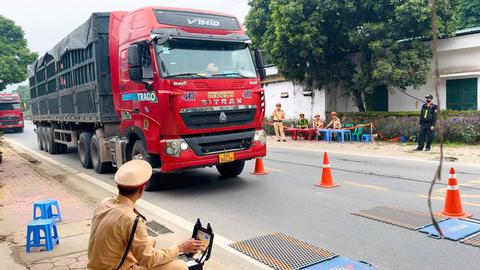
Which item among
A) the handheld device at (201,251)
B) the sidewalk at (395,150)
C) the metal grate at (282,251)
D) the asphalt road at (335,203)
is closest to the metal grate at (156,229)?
the asphalt road at (335,203)

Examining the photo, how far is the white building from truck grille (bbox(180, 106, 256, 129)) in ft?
28.5

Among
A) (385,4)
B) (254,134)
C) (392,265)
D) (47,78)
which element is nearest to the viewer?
(392,265)

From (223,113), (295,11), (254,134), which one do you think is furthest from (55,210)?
(295,11)

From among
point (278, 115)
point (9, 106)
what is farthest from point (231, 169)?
point (9, 106)

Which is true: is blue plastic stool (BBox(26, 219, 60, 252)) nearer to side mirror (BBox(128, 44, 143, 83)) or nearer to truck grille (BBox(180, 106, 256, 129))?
truck grille (BBox(180, 106, 256, 129))

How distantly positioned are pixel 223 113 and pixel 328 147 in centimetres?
857

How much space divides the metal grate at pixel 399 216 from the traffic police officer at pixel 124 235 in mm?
3769

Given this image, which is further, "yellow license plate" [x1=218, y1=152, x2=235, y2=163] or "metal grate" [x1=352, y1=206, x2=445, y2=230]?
"yellow license plate" [x1=218, y1=152, x2=235, y2=163]

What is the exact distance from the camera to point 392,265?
169 inches

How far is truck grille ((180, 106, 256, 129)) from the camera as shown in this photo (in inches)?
290

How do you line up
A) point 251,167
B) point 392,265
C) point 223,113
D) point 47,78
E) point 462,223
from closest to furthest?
point 392,265 → point 462,223 → point 223,113 → point 251,167 → point 47,78

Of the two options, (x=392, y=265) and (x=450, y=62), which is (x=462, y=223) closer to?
(x=392, y=265)

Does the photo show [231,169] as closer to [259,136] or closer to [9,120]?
[259,136]

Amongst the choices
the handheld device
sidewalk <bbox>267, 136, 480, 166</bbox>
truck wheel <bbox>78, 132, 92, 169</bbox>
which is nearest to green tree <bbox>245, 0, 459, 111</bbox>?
sidewalk <bbox>267, 136, 480, 166</bbox>
